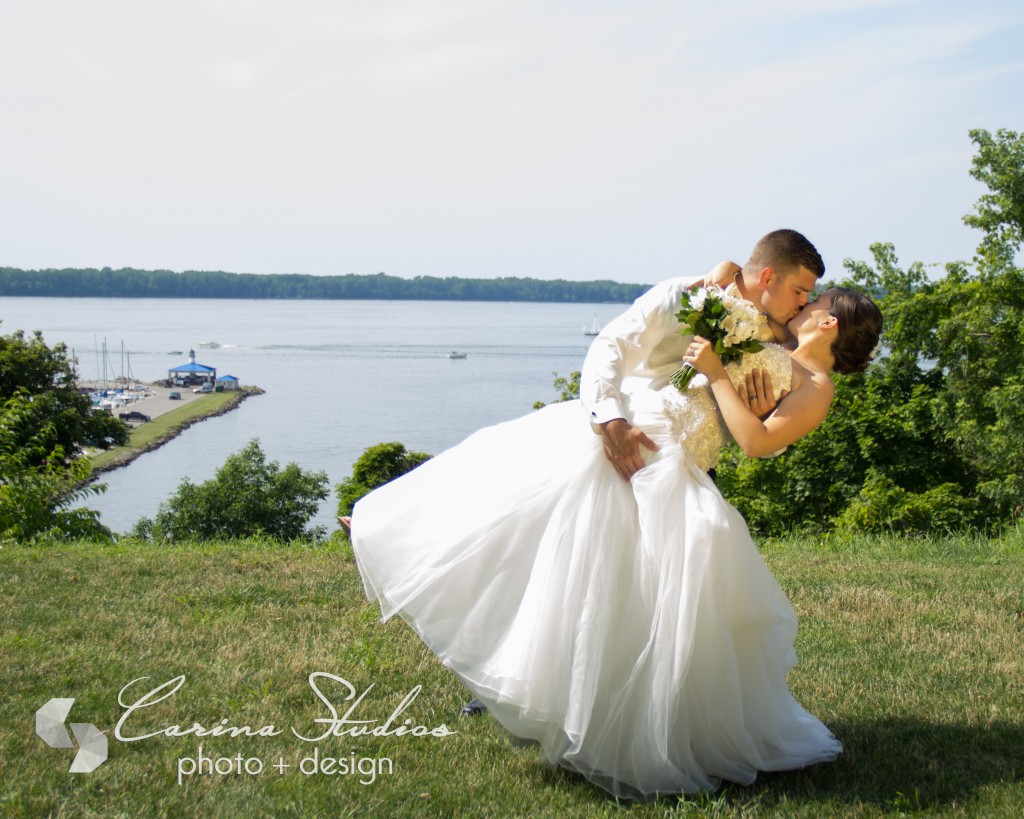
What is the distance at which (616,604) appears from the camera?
14.4 feet

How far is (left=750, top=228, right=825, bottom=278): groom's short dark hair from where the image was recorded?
457 centimetres

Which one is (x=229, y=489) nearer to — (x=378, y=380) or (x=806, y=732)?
(x=806, y=732)

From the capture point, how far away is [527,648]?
14.0 feet

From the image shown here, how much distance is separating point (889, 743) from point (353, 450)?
92.5 m

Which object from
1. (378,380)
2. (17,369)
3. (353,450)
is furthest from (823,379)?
(378,380)

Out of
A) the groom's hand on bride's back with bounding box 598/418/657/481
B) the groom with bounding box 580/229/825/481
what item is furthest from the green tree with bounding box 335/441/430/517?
the groom's hand on bride's back with bounding box 598/418/657/481

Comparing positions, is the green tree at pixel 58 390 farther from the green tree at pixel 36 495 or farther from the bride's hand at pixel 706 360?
the bride's hand at pixel 706 360

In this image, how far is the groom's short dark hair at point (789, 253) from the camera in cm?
457

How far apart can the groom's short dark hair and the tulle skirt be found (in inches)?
36.0

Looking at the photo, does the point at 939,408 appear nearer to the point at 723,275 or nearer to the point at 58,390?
the point at 723,275

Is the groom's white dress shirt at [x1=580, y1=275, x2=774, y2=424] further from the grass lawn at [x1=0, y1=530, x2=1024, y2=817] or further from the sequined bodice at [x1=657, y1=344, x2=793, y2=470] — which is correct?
the grass lawn at [x1=0, y1=530, x2=1024, y2=817]

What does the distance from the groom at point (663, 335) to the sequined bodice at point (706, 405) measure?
0.06 metres

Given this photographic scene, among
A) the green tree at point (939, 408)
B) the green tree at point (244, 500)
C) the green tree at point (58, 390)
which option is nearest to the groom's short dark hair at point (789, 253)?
the green tree at point (939, 408)

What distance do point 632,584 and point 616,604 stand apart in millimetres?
115
